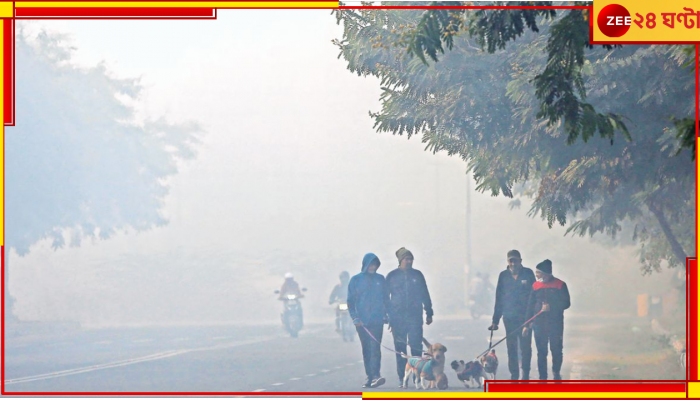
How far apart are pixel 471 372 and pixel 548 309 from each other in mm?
1256

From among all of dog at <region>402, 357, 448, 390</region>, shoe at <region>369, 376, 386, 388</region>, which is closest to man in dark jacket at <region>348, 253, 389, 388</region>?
shoe at <region>369, 376, 386, 388</region>

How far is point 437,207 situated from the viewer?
7856cm

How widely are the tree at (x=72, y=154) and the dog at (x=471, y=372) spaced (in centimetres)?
2477

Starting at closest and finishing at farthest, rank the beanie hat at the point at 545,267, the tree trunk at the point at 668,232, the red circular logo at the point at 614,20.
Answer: the red circular logo at the point at 614,20
the beanie hat at the point at 545,267
the tree trunk at the point at 668,232

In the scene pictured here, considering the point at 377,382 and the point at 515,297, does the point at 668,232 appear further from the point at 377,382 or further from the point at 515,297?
the point at 377,382

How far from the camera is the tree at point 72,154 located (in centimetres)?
3819

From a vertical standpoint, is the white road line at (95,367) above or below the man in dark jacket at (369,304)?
below

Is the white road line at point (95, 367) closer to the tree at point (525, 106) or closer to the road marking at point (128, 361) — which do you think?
the road marking at point (128, 361)

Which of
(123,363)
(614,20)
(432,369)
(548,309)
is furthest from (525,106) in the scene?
(123,363)

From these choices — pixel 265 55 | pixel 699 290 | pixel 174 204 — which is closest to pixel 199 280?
pixel 174 204

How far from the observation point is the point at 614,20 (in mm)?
11531

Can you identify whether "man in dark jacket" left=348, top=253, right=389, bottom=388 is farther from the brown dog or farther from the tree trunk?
the tree trunk

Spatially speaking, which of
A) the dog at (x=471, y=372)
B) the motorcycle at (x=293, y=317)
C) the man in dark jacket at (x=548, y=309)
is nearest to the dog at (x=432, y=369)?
the dog at (x=471, y=372)

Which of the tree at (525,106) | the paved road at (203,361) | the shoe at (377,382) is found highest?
the tree at (525,106)
